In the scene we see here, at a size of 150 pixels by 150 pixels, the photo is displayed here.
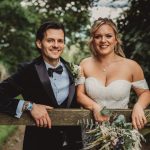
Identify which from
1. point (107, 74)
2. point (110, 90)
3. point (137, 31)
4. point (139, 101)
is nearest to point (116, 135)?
point (139, 101)

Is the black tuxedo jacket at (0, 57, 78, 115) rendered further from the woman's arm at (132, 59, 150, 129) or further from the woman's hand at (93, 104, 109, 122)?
the woman's arm at (132, 59, 150, 129)

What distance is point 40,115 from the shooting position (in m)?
3.29

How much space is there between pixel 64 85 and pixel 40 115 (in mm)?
503

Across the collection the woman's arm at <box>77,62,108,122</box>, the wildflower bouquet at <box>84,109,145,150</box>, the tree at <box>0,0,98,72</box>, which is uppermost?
the tree at <box>0,0,98,72</box>

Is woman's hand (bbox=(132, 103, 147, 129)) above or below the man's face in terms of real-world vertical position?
below

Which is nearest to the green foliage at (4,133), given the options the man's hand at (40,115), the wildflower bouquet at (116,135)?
the man's hand at (40,115)

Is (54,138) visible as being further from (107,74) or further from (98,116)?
(107,74)

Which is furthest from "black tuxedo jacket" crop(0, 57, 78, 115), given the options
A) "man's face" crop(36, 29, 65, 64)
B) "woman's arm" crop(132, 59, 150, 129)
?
"woman's arm" crop(132, 59, 150, 129)

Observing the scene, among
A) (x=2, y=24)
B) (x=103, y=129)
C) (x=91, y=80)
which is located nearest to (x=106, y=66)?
(x=91, y=80)

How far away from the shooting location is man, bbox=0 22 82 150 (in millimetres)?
3566

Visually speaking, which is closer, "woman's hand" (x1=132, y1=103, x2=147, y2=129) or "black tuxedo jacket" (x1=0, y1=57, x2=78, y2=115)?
"woman's hand" (x1=132, y1=103, x2=147, y2=129)

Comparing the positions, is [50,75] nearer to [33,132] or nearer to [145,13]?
[33,132]

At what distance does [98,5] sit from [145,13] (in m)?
1.07

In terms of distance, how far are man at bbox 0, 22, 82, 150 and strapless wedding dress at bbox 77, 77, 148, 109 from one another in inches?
9.8
